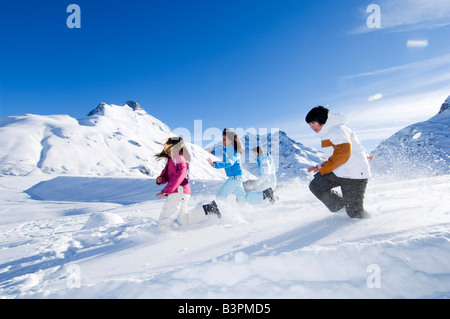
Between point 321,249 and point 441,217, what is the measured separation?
1.58 metres

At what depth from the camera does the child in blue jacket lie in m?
5.02

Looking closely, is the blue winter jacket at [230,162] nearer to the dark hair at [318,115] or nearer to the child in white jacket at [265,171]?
the child in white jacket at [265,171]

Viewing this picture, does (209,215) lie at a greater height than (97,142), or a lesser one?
lesser

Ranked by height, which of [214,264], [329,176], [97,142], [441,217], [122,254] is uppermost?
Result: [97,142]

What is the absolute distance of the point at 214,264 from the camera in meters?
1.95

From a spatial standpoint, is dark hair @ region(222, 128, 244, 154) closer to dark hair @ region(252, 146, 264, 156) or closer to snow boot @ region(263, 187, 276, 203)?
snow boot @ region(263, 187, 276, 203)

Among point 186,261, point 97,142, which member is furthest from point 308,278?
point 97,142

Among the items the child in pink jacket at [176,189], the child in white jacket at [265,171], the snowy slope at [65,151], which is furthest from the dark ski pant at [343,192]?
the snowy slope at [65,151]

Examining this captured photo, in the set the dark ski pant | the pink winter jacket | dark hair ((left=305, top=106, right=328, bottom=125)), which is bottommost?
the dark ski pant

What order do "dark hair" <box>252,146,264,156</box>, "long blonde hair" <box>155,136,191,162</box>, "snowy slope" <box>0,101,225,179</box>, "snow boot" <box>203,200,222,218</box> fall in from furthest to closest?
"snowy slope" <box>0,101,225,179</box>
"dark hair" <box>252,146,264,156</box>
"snow boot" <box>203,200,222,218</box>
"long blonde hair" <box>155,136,191,162</box>

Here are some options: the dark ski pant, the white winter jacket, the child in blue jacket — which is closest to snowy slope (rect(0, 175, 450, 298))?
the dark ski pant

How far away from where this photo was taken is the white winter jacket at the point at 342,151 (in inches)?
117

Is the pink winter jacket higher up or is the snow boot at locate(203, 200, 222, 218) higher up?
the pink winter jacket
